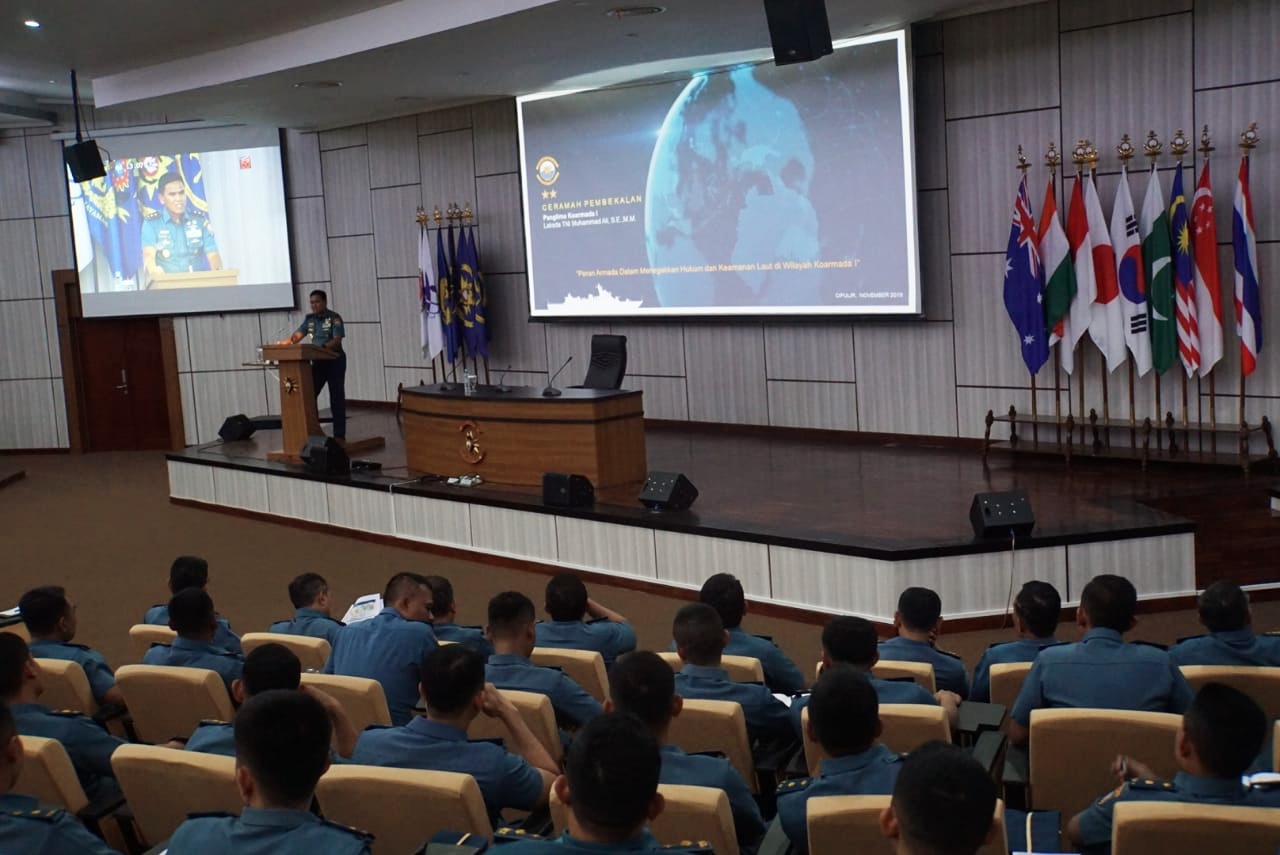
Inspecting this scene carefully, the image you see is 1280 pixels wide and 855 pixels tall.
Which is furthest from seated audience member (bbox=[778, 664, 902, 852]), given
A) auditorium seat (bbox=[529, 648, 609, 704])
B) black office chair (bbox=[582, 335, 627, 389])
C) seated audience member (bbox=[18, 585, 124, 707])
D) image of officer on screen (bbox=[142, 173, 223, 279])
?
image of officer on screen (bbox=[142, 173, 223, 279])

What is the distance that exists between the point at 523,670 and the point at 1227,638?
207 centimetres

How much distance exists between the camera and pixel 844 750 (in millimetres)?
2578

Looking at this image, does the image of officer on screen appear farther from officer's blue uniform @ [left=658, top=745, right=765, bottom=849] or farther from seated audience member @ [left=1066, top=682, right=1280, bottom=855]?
seated audience member @ [left=1066, top=682, right=1280, bottom=855]

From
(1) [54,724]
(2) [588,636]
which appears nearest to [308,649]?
(2) [588,636]

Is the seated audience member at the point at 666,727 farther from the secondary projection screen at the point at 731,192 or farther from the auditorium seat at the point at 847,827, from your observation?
the secondary projection screen at the point at 731,192

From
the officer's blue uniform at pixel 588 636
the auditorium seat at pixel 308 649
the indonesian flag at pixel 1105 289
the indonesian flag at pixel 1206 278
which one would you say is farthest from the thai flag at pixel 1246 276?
the auditorium seat at pixel 308 649

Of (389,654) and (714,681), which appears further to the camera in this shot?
(389,654)

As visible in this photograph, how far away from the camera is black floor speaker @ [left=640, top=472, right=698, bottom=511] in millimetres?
7355

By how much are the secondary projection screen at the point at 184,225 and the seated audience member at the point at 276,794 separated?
12.7 m

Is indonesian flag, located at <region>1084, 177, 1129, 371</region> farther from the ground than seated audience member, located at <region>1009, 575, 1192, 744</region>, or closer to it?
farther from the ground

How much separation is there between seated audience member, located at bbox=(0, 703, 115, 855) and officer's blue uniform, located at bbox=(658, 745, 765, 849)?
1.17m

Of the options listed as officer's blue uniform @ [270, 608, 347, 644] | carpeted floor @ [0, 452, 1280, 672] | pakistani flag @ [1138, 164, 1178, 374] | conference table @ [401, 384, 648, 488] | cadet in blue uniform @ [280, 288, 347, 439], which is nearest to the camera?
officer's blue uniform @ [270, 608, 347, 644]

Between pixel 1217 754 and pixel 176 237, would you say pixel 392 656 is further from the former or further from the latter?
pixel 176 237

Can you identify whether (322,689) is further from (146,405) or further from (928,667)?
(146,405)
